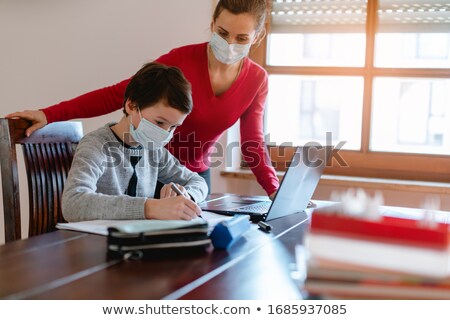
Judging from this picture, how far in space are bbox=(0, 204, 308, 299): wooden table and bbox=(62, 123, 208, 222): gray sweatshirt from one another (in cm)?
14

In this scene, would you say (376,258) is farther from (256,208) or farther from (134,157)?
(134,157)

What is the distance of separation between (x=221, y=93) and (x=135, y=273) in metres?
1.12

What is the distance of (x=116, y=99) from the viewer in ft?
5.64

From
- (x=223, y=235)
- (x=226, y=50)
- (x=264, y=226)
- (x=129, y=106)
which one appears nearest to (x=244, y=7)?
(x=226, y=50)

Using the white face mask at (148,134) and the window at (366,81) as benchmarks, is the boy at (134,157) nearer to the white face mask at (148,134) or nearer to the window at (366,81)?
the white face mask at (148,134)

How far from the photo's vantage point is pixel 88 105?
5.54 ft

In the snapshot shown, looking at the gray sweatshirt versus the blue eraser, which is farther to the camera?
the gray sweatshirt

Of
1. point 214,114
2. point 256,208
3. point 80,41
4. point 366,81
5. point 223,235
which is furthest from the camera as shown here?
point 80,41

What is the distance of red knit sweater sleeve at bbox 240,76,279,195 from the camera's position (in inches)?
73.1

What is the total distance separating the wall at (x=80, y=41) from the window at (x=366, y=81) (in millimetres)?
387

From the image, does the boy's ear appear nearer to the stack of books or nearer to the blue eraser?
the blue eraser

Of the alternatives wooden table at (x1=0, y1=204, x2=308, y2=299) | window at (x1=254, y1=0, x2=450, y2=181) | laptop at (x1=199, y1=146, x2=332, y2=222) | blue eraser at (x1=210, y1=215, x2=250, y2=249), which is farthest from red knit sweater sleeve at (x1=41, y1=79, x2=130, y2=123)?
window at (x1=254, y1=0, x2=450, y2=181)

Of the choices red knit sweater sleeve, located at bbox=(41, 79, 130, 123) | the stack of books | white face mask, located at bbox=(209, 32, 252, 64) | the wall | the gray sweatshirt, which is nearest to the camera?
the stack of books

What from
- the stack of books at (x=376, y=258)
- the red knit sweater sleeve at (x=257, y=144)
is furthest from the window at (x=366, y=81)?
the stack of books at (x=376, y=258)
